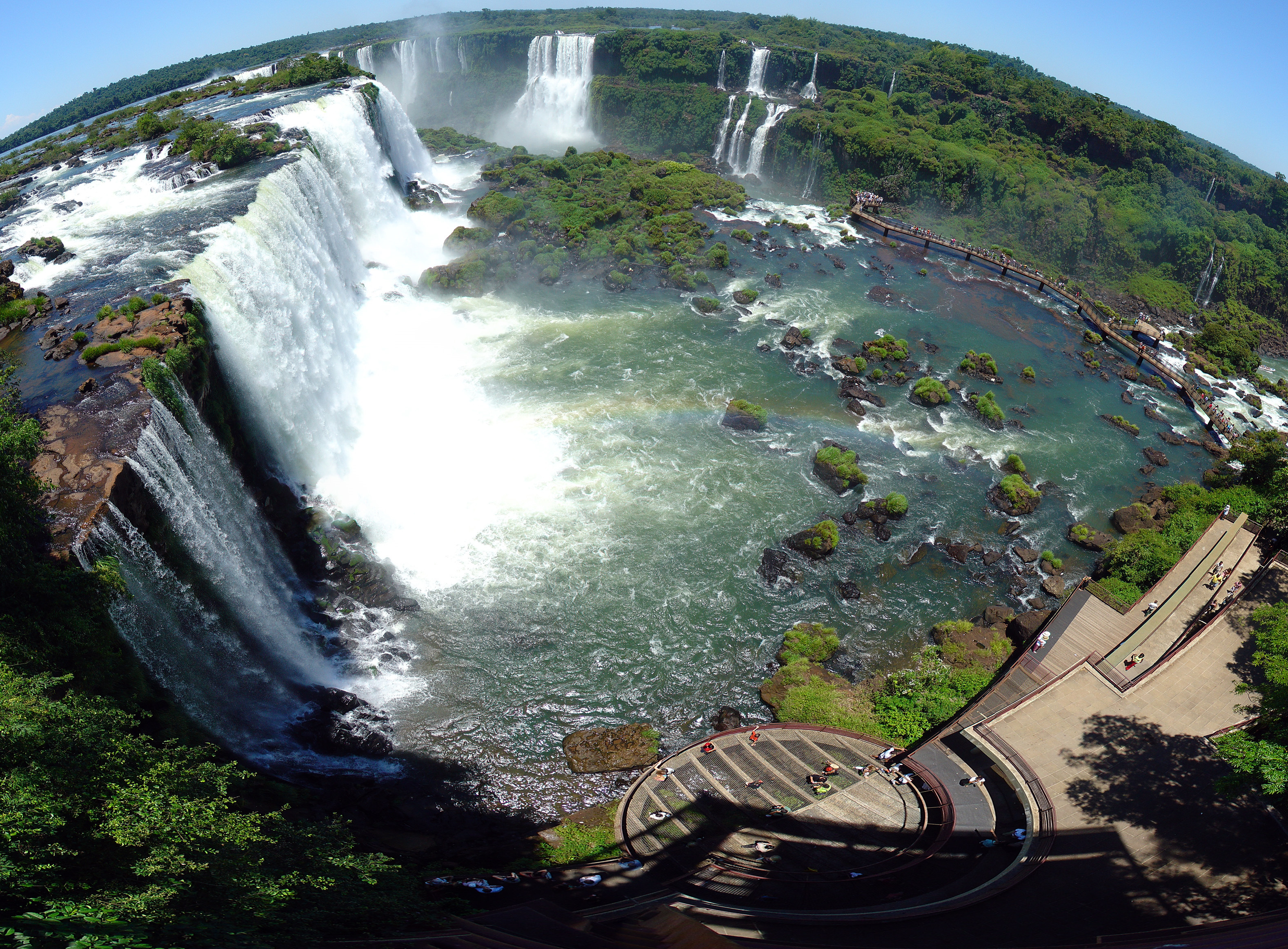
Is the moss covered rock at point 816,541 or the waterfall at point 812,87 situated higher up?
the waterfall at point 812,87

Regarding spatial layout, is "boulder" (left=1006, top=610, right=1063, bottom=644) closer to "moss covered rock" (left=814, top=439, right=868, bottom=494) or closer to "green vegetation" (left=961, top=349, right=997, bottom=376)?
"moss covered rock" (left=814, top=439, right=868, bottom=494)

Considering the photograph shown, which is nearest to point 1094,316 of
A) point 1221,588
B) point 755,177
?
point 1221,588

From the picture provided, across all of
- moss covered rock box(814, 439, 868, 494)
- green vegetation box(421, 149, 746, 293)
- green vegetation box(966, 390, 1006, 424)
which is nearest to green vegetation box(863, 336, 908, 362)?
green vegetation box(966, 390, 1006, 424)

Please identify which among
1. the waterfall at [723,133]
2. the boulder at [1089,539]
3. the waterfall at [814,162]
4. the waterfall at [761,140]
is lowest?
the boulder at [1089,539]

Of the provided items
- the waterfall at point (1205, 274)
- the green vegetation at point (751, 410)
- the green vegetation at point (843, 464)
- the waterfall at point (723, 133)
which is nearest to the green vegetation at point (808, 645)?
the green vegetation at point (843, 464)

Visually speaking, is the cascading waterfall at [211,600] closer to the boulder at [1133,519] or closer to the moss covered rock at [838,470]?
the moss covered rock at [838,470]

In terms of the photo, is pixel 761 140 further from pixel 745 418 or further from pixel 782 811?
pixel 782 811

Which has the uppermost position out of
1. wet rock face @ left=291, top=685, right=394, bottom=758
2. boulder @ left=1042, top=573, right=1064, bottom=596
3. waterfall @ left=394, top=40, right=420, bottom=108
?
waterfall @ left=394, top=40, right=420, bottom=108
